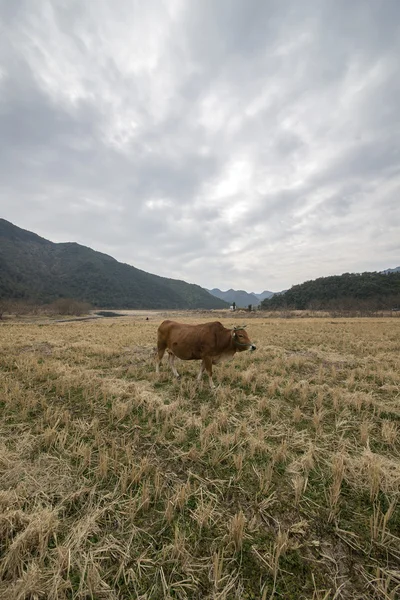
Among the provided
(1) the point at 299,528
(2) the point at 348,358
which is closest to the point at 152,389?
(1) the point at 299,528

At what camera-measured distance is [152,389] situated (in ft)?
22.3

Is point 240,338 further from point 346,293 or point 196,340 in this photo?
point 346,293

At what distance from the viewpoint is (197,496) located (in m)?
3.03

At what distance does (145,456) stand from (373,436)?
409cm

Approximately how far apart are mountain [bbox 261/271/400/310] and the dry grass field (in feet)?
256

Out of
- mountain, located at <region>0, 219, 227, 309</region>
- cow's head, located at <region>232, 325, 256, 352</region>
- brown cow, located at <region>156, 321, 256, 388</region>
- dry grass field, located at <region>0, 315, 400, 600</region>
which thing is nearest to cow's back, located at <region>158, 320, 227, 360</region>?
brown cow, located at <region>156, 321, 256, 388</region>

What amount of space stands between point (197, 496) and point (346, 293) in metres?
99.4

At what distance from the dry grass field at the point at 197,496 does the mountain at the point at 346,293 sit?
3066 inches

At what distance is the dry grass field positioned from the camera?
208cm

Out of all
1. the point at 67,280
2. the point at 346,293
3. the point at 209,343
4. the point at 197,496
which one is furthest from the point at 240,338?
the point at 67,280

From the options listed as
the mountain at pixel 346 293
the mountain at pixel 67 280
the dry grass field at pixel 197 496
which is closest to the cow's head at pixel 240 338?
the dry grass field at pixel 197 496

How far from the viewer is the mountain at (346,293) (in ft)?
246

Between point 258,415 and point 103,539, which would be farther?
point 258,415

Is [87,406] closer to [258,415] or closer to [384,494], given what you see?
[258,415]
